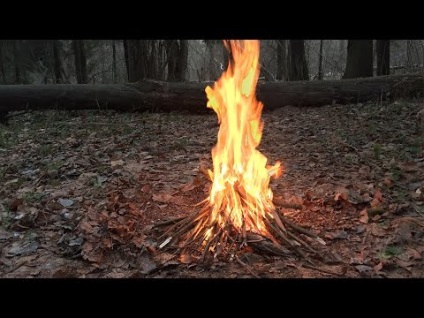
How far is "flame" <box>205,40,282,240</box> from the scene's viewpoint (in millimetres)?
3869

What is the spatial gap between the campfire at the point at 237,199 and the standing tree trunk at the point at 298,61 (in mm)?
7672

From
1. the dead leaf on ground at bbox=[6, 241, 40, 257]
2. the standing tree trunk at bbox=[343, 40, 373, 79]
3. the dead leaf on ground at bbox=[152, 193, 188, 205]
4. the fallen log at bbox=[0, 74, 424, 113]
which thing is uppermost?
the standing tree trunk at bbox=[343, 40, 373, 79]

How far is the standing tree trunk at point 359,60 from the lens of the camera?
992 centimetres

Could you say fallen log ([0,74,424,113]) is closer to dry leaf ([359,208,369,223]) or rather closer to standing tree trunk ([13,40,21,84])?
dry leaf ([359,208,369,223])

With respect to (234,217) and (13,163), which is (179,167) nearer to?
(234,217)

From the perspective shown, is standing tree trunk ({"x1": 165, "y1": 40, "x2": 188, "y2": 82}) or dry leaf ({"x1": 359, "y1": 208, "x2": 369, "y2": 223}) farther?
standing tree trunk ({"x1": 165, "y1": 40, "x2": 188, "y2": 82})

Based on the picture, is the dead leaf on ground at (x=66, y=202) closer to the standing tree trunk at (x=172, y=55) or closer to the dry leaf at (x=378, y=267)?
the dry leaf at (x=378, y=267)

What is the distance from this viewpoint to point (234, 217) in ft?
12.7

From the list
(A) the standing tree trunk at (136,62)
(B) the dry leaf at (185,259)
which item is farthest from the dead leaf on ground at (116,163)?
(A) the standing tree trunk at (136,62)

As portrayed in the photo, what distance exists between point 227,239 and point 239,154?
2.82 ft

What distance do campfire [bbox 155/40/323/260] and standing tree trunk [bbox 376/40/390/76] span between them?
7.25m

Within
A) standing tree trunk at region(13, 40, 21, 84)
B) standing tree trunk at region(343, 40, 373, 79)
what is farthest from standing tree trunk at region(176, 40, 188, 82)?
standing tree trunk at region(13, 40, 21, 84)
